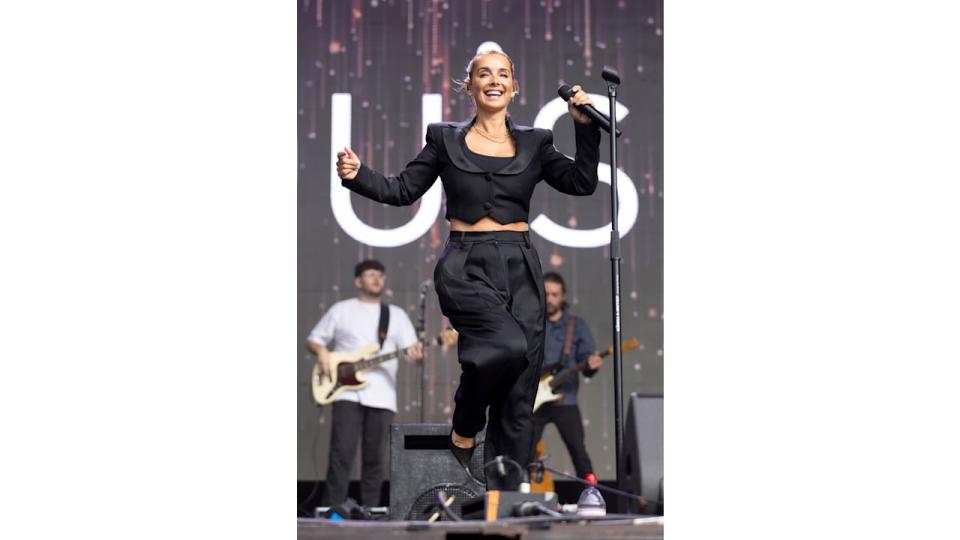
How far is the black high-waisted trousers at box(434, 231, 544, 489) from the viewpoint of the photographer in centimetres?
435

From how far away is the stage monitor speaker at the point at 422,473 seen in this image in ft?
16.4

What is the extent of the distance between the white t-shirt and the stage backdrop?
0.13 m

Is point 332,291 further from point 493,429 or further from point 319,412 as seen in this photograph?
point 493,429

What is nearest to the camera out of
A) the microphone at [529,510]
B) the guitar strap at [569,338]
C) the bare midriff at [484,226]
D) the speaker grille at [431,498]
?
the microphone at [529,510]

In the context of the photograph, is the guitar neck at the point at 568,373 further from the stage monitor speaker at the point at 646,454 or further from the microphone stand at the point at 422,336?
the stage monitor speaker at the point at 646,454

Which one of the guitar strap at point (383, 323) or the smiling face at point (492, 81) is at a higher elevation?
the smiling face at point (492, 81)

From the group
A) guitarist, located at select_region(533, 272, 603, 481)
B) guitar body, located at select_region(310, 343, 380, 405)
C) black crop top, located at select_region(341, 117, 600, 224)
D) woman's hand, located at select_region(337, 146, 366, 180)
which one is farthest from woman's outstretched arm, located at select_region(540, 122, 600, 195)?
guitar body, located at select_region(310, 343, 380, 405)

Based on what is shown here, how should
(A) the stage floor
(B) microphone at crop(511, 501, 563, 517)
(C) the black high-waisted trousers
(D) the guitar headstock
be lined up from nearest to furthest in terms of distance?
(A) the stage floor, (B) microphone at crop(511, 501, 563, 517), (C) the black high-waisted trousers, (D) the guitar headstock

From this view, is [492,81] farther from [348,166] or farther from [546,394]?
[546,394]

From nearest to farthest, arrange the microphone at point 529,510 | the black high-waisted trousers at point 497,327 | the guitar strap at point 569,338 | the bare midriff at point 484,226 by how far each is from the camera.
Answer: the microphone at point 529,510, the black high-waisted trousers at point 497,327, the bare midriff at point 484,226, the guitar strap at point 569,338

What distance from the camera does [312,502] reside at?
7527 mm

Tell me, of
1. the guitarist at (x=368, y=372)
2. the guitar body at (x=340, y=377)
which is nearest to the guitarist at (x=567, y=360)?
the guitarist at (x=368, y=372)

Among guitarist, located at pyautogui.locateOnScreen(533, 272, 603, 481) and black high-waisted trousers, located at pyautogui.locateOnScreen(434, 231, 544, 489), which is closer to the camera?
black high-waisted trousers, located at pyautogui.locateOnScreen(434, 231, 544, 489)

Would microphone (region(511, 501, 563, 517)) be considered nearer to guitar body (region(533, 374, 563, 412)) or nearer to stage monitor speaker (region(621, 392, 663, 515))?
stage monitor speaker (region(621, 392, 663, 515))
